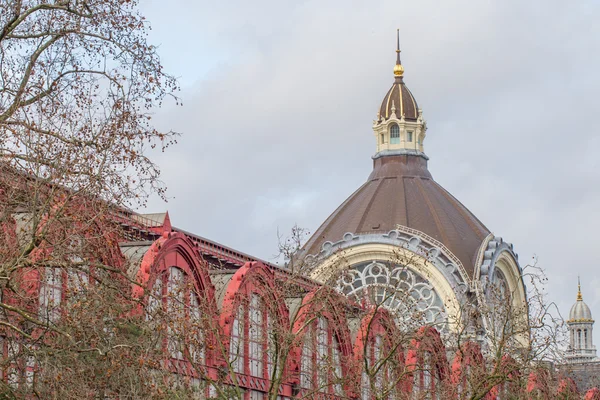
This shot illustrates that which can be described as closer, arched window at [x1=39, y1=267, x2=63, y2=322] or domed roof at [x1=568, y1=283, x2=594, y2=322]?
arched window at [x1=39, y1=267, x2=63, y2=322]

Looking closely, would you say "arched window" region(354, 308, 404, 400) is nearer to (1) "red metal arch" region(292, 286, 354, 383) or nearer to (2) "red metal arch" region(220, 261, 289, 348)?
(1) "red metal arch" region(292, 286, 354, 383)

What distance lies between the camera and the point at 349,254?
274 feet

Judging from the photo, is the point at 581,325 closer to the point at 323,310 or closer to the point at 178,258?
the point at 178,258

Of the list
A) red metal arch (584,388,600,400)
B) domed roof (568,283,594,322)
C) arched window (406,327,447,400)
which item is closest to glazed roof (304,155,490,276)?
red metal arch (584,388,600,400)

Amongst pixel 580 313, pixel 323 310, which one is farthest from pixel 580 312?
pixel 323 310

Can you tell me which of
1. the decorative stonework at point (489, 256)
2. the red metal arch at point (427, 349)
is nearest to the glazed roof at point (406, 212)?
the decorative stonework at point (489, 256)

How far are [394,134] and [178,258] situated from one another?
200 feet

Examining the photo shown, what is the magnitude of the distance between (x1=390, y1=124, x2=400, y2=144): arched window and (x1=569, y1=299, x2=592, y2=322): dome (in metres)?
86.3

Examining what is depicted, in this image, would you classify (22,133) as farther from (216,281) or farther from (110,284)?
(216,281)

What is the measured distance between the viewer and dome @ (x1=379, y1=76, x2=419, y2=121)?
103062 mm

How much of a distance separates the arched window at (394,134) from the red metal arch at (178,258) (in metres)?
58.8

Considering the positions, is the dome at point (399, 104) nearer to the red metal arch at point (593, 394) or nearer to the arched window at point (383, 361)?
the red metal arch at point (593, 394)

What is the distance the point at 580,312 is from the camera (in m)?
182

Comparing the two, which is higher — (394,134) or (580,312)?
(580,312)
